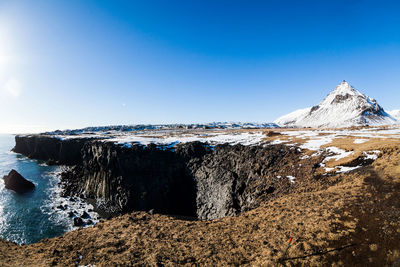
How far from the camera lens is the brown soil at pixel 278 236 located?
9.84 meters

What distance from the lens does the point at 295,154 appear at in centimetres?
2988

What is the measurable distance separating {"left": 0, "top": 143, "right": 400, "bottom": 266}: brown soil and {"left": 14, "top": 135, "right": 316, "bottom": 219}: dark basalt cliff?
8338mm

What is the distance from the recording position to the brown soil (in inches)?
387

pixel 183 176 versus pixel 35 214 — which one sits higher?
pixel 183 176

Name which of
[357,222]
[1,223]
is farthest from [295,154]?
[1,223]

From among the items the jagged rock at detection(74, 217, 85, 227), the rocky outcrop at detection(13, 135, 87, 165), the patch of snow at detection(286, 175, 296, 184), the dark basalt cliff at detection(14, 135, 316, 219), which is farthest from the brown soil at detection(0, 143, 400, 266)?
the rocky outcrop at detection(13, 135, 87, 165)

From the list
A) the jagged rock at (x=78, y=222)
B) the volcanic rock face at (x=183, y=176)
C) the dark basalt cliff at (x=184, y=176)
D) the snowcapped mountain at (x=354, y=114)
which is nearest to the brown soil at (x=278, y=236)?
the dark basalt cliff at (x=184, y=176)

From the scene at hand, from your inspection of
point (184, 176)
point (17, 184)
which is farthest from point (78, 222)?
point (17, 184)

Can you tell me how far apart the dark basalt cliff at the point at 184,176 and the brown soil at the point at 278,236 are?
834cm

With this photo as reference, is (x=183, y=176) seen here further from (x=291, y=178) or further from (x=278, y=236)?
(x=278, y=236)

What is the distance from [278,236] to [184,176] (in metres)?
31.3

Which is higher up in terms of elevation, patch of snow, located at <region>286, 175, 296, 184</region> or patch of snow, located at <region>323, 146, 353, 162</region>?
patch of snow, located at <region>323, 146, 353, 162</region>

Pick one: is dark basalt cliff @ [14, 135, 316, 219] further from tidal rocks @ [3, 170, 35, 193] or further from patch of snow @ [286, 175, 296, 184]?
tidal rocks @ [3, 170, 35, 193]

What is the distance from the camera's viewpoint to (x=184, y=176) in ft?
137
